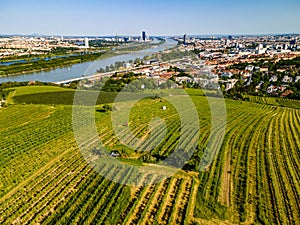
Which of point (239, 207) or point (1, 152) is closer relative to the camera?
point (239, 207)

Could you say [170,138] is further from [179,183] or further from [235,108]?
[235,108]

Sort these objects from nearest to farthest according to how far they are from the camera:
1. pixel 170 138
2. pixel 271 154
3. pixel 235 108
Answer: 1. pixel 271 154
2. pixel 170 138
3. pixel 235 108

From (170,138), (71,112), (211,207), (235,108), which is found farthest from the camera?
(235,108)

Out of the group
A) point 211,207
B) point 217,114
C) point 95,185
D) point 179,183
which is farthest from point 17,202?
point 217,114

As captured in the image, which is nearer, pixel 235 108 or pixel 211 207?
pixel 211 207

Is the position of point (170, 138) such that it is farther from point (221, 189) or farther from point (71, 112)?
point (71, 112)

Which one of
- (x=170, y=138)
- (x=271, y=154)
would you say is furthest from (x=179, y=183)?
(x=271, y=154)

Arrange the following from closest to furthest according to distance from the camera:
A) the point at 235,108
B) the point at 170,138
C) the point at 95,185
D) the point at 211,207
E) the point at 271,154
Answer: the point at 211,207
the point at 95,185
the point at 271,154
the point at 170,138
the point at 235,108
